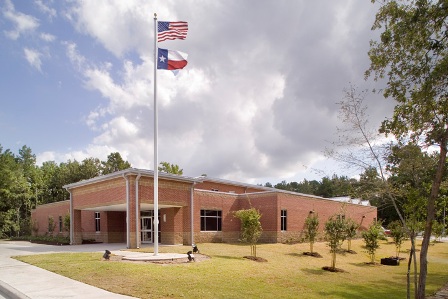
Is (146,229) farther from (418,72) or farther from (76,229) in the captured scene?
(418,72)

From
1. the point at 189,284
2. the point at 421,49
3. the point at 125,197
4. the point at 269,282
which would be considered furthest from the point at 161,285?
the point at 125,197

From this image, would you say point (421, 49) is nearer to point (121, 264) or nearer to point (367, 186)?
point (367, 186)

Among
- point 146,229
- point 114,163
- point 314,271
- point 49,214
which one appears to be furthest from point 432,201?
point 114,163

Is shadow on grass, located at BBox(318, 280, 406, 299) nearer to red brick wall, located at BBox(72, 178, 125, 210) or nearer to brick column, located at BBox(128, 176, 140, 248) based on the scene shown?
brick column, located at BBox(128, 176, 140, 248)

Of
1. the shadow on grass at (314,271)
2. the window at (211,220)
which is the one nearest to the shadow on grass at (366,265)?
the shadow on grass at (314,271)

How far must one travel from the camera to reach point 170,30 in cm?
1883

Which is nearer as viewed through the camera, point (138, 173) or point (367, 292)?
point (367, 292)

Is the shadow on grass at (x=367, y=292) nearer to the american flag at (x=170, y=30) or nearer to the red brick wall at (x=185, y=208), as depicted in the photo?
the red brick wall at (x=185, y=208)

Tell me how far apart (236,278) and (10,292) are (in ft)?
23.5

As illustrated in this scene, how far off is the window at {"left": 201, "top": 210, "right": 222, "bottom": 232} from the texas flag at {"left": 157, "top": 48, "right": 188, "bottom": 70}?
14.3 metres

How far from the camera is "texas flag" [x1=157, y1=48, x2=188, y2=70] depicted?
1886 centimetres

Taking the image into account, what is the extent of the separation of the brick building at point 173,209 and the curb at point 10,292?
1243 centimetres

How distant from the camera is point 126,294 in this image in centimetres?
1023

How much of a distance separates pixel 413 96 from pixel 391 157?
1.76 meters
